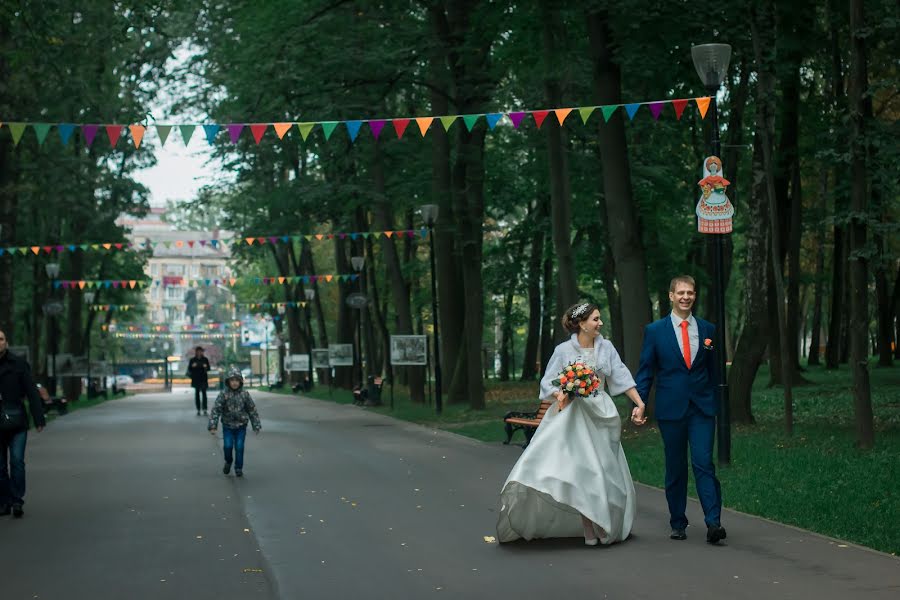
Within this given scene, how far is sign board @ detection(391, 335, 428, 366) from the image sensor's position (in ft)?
114

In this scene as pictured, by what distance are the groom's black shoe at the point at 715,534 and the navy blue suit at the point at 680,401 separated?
0.16 metres

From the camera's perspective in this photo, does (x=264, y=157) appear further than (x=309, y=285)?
No

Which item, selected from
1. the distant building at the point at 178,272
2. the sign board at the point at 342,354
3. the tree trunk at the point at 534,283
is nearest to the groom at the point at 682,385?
A: the tree trunk at the point at 534,283

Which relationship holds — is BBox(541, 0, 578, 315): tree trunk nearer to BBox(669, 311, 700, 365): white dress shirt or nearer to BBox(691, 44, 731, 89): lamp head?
BBox(691, 44, 731, 89): lamp head

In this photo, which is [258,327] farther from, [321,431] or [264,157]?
[321,431]

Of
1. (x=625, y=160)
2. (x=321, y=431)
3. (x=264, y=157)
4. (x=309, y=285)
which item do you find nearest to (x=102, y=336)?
(x=309, y=285)

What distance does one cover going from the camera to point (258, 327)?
398ft

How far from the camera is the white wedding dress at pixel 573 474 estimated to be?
10102 mm

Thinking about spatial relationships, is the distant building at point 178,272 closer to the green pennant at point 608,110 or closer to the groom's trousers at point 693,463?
the green pennant at point 608,110

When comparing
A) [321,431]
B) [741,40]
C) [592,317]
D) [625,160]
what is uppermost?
[741,40]

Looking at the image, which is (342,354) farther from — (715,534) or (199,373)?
(715,534)

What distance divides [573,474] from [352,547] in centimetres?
178

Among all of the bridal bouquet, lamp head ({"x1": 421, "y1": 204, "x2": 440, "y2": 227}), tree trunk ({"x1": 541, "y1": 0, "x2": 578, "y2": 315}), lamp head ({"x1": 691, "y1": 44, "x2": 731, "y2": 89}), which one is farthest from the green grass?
lamp head ({"x1": 691, "y1": 44, "x2": 731, "y2": 89})

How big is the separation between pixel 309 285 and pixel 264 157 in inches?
713
